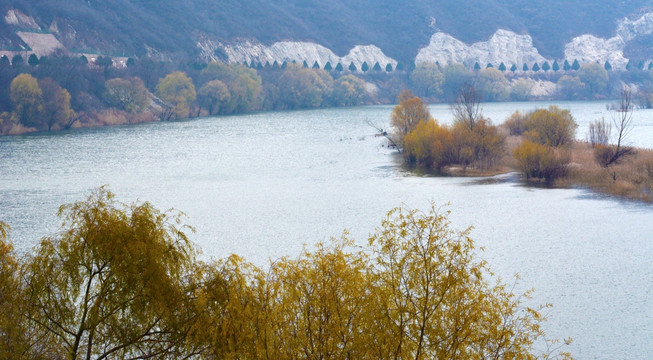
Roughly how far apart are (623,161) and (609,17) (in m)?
147

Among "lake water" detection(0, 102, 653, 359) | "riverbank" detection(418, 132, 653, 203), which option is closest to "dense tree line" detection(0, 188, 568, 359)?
"lake water" detection(0, 102, 653, 359)

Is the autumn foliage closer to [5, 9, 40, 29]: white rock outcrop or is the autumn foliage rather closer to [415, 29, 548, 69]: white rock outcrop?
[5, 9, 40, 29]: white rock outcrop

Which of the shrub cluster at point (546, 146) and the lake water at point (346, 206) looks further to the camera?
the shrub cluster at point (546, 146)

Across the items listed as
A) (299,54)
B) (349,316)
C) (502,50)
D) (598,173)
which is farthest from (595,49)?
(349,316)

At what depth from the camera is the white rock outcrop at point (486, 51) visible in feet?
522

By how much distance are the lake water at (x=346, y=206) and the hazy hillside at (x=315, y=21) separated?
206ft

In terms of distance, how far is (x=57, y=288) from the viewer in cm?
1023

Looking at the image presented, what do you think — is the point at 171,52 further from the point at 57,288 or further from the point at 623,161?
the point at 57,288

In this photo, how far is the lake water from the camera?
59.2 ft

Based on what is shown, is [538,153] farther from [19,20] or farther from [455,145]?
[19,20]

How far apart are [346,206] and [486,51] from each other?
139 metres

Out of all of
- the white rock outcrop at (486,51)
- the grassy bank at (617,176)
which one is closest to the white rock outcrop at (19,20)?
the white rock outcrop at (486,51)

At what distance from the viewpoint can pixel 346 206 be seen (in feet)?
98.1

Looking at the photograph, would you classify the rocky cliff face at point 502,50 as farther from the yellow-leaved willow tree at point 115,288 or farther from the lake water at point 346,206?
the yellow-leaved willow tree at point 115,288
